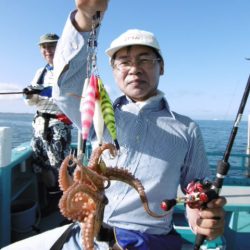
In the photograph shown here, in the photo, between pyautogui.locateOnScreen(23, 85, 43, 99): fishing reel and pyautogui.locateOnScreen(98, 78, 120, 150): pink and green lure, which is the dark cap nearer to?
pyautogui.locateOnScreen(23, 85, 43, 99): fishing reel

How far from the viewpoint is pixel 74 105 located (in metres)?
2.72

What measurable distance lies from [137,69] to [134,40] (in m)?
0.25

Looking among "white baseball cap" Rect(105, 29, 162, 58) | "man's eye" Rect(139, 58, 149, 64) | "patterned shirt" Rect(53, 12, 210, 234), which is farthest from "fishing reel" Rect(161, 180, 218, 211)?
"white baseball cap" Rect(105, 29, 162, 58)

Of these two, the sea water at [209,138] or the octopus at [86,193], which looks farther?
the sea water at [209,138]

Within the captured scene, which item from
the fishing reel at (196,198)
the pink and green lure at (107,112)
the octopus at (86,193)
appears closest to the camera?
the octopus at (86,193)

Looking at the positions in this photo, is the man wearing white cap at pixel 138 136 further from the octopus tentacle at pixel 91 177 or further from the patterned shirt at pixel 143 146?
the octopus tentacle at pixel 91 177

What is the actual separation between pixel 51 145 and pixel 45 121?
48 cm

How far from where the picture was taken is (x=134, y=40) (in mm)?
2520

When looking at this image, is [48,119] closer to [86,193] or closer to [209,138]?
[86,193]

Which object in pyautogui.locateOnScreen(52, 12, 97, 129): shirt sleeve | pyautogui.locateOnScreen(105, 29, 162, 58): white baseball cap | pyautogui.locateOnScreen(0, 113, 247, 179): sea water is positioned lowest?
pyautogui.locateOnScreen(0, 113, 247, 179): sea water

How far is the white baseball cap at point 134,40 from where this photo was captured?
2.52 m

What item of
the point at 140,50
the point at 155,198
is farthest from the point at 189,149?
the point at 140,50

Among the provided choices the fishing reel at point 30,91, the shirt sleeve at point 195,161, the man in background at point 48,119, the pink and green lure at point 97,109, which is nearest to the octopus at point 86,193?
the pink and green lure at point 97,109

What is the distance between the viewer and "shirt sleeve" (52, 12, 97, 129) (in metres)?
2.53
